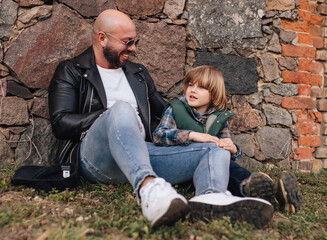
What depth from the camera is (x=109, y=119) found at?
5.97 feet

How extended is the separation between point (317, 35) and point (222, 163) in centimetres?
293

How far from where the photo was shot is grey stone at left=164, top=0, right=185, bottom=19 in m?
3.28

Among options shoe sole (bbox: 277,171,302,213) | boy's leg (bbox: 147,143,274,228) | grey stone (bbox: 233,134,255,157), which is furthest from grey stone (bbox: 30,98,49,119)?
shoe sole (bbox: 277,171,302,213)

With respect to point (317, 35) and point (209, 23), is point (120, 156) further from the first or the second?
point (317, 35)

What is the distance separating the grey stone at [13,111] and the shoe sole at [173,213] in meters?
1.92

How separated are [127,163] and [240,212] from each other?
650 millimetres

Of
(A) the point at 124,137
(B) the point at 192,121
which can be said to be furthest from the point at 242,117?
(A) the point at 124,137

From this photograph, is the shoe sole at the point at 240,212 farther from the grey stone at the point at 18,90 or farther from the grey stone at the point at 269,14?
the grey stone at the point at 269,14

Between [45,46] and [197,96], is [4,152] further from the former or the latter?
[197,96]

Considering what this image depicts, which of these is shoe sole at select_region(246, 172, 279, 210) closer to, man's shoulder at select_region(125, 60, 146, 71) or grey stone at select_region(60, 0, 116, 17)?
man's shoulder at select_region(125, 60, 146, 71)

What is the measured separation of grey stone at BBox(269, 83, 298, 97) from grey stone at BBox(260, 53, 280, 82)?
103 mm

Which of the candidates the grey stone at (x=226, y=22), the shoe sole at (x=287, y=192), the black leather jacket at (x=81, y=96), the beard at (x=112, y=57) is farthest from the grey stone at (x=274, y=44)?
Answer: the shoe sole at (x=287, y=192)

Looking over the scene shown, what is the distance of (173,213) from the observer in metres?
1.42

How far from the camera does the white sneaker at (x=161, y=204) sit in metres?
1.41
